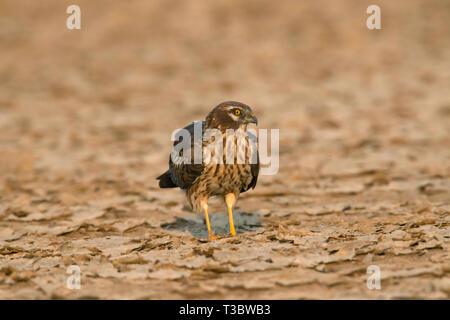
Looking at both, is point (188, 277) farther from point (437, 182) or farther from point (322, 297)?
point (437, 182)

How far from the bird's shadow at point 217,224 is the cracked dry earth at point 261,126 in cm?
4

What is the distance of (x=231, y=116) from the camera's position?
523cm

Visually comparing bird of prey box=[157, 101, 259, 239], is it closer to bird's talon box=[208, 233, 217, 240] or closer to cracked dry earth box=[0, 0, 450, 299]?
bird's talon box=[208, 233, 217, 240]

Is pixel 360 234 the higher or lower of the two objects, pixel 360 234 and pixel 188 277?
the higher

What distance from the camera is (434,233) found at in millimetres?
5074

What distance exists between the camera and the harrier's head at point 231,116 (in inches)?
206

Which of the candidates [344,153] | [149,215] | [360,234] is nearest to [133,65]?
[344,153]

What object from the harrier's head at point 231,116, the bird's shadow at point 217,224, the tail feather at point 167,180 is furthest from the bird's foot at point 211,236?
the harrier's head at point 231,116

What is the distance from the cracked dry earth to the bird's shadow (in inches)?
1.8

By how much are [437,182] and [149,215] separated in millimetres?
A: 3804

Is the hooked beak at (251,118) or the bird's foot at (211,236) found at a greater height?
the hooked beak at (251,118)

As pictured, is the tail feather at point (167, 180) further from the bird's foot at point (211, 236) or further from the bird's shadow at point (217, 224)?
the bird's foot at point (211, 236)

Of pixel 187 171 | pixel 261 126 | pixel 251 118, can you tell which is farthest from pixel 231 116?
pixel 261 126

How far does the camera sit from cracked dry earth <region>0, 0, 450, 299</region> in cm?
456
